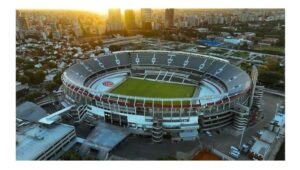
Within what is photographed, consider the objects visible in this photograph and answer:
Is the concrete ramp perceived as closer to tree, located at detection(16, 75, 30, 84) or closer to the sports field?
the sports field

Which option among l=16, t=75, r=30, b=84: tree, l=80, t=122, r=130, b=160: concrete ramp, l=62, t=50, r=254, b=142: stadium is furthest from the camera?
l=16, t=75, r=30, b=84: tree

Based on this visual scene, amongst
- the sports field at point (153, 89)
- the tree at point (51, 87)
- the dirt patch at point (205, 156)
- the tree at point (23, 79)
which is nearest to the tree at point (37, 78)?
the tree at point (23, 79)

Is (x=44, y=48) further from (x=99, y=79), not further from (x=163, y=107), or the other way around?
(x=163, y=107)

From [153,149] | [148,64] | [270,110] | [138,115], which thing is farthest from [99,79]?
→ [270,110]

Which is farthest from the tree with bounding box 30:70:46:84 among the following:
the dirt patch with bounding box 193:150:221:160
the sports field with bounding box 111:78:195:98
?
the dirt patch with bounding box 193:150:221:160

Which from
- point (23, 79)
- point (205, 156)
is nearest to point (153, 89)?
point (205, 156)

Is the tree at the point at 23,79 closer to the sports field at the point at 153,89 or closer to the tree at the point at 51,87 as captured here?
the tree at the point at 51,87

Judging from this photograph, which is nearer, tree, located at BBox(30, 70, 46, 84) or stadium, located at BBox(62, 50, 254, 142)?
stadium, located at BBox(62, 50, 254, 142)

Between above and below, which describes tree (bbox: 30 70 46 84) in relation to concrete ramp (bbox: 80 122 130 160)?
above
